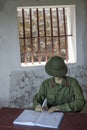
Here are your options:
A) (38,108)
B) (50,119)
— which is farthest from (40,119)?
(38,108)

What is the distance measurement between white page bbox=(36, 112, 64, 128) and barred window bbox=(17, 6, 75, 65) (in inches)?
→ 73.2

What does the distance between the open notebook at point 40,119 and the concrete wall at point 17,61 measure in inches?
61.7

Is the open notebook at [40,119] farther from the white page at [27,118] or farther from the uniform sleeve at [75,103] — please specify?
the uniform sleeve at [75,103]

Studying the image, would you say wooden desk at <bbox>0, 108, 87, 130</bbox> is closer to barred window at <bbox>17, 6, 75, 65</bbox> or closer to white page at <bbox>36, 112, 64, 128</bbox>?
white page at <bbox>36, 112, 64, 128</bbox>

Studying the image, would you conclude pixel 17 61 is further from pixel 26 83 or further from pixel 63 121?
pixel 63 121

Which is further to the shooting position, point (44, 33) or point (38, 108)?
point (44, 33)

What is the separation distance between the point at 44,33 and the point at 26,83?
79 cm

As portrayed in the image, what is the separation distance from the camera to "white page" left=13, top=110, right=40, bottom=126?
1944 millimetres

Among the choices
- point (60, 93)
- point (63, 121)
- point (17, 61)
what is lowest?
point (63, 121)

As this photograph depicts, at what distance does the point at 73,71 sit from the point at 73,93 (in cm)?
143

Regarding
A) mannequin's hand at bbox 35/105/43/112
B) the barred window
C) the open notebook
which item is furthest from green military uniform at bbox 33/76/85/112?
the barred window

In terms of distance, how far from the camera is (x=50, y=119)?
2.01 m

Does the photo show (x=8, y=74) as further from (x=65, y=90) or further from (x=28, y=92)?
(x=65, y=90)

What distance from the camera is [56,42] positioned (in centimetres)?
394
